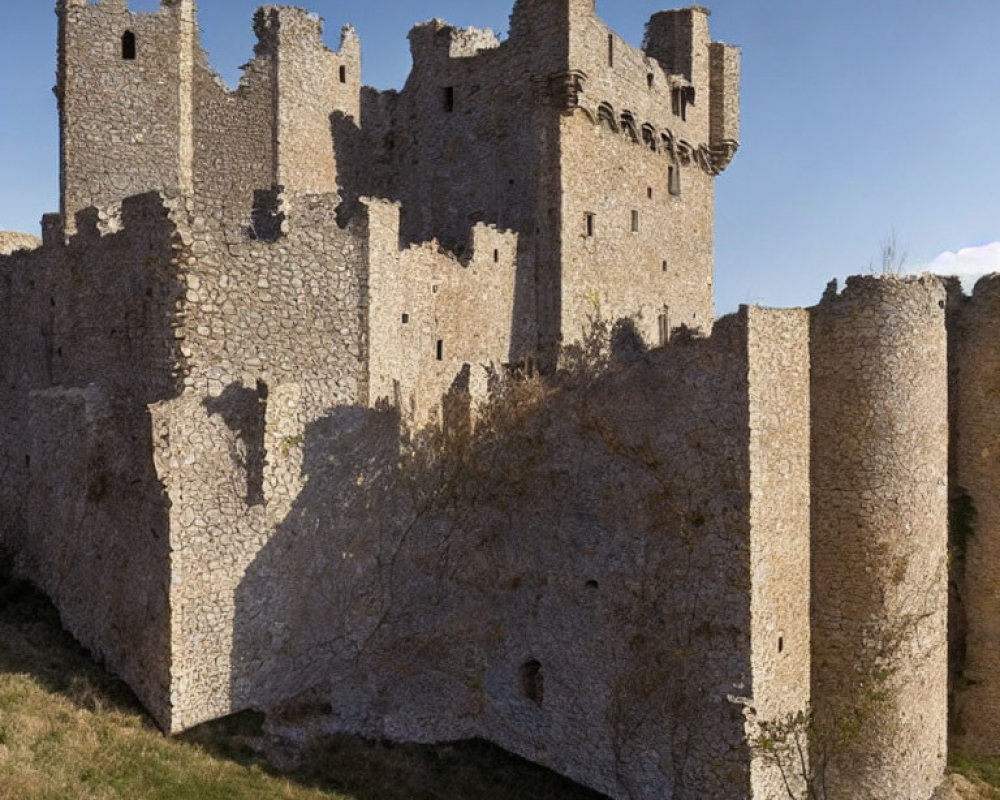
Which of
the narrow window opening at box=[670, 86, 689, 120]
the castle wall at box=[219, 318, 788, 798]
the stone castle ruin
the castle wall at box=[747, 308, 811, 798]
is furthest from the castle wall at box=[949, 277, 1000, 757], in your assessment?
the narrow window opening at box=[670, 86, 689, 120]

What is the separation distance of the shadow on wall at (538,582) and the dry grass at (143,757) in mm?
617

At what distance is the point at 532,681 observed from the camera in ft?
60.8

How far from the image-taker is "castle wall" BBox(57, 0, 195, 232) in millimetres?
22422

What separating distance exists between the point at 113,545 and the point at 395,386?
6047 mm

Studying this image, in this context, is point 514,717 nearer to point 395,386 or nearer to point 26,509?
point 395,386

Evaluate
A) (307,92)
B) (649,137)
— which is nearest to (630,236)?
(649,137)

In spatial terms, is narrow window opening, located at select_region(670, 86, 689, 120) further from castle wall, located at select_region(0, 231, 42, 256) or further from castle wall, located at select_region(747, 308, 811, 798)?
castle wall, located at select_region(0, 231, 42, 256)

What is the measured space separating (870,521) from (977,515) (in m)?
5.23

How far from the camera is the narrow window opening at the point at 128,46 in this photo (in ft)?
74.8

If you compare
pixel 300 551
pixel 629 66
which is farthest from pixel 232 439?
pixel 629 66

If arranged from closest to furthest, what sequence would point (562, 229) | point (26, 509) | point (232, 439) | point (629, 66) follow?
point (232, 439), point (26, 509), point (562, 229), point (629, 66)

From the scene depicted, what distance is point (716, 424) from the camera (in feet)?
51.6

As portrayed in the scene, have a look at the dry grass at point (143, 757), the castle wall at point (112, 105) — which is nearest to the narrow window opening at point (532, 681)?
the dry grass at point (143, 757)

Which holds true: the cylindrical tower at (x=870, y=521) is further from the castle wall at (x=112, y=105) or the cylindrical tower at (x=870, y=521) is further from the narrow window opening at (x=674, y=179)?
the castle wall at (x=112, y=105)
